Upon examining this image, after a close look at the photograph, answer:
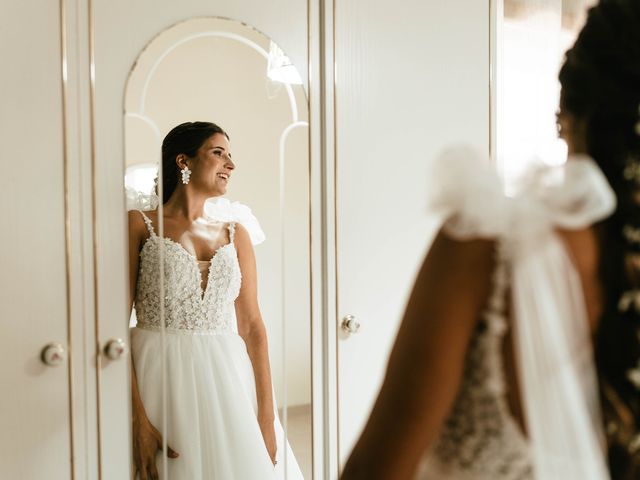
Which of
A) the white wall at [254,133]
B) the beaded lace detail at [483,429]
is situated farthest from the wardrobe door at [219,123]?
the beaded lace detail at [483,429]

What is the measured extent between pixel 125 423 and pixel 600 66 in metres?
1.38

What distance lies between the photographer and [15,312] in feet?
5.18

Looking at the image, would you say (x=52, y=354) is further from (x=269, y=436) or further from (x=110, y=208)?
(x=269, y=436)

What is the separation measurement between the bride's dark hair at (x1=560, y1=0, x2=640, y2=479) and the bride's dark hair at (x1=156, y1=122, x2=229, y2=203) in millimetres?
1068

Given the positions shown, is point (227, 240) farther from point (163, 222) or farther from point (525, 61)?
point (525, 61)

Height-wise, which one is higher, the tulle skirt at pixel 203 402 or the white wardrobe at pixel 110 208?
the white wardrobe at pixel 110 208

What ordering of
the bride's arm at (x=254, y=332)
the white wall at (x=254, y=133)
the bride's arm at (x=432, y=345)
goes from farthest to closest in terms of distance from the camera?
the bride's arm at (x=254, y=332) → the white wall at (x=254, y=133) → the bride's arm at (x=432, y=345)

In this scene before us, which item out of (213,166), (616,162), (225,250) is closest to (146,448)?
(225,250)

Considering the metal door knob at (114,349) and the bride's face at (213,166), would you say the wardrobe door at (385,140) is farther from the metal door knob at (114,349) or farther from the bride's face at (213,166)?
the metal door knob at (114,349)

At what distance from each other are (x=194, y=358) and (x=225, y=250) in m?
0.29

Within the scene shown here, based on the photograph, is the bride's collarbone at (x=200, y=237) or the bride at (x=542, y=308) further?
the bride's collarbone at (x=200, y=237)

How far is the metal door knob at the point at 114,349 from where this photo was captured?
1.65m

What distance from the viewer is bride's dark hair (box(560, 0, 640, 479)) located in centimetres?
85

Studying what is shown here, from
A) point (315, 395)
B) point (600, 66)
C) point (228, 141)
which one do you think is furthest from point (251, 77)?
point (600, 66)
